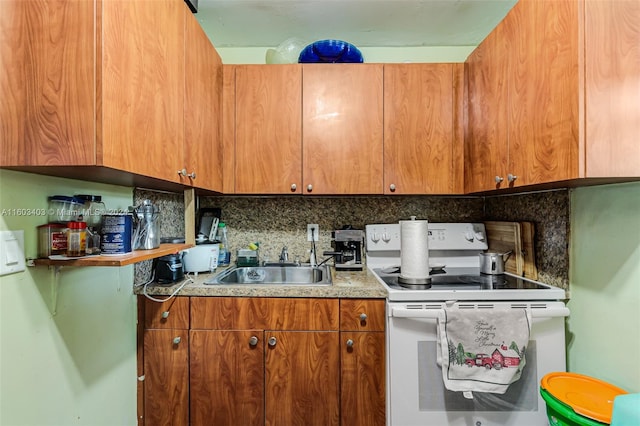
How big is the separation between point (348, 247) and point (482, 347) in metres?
0.91

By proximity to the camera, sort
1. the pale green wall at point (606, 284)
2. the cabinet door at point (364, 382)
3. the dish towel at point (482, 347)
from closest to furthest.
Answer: the pale green wall at point (606, 284) → the dish towel at point (482, 347) → the cabinet door at point (364, 382)

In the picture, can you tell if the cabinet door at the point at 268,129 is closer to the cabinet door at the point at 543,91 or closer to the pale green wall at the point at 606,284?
the cabinet door at the point at 543,91

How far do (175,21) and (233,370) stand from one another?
4.96ft

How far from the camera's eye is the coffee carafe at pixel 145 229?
1.22 metres

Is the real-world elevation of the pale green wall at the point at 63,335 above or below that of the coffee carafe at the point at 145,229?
below

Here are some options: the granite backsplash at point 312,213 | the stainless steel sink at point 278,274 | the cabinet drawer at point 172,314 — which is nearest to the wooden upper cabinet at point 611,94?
the granite backsplash at point 312,213

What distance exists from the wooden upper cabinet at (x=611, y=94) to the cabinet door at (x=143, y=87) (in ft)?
4.71

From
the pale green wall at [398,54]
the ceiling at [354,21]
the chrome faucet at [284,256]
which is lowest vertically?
the chrome faucet at [284,256]

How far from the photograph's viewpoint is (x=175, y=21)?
121 cm

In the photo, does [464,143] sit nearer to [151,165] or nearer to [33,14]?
[151,165]

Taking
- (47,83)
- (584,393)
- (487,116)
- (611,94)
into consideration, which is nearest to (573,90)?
(611,94)

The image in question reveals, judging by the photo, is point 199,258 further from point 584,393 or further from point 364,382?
point 584,393

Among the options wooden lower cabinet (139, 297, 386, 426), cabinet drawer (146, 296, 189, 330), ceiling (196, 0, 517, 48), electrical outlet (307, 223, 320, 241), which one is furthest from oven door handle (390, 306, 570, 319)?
ceiling (196, 0, 517, 48)

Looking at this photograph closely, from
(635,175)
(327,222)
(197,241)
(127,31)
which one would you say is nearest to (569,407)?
(635,175)
